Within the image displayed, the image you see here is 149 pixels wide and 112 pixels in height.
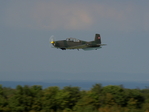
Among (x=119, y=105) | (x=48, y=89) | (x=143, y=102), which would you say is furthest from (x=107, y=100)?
(x=48, y=89)

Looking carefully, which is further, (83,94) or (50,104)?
(83,94)

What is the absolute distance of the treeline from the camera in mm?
19995

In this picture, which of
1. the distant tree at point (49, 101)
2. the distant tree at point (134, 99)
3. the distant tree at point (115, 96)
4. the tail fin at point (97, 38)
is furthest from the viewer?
the tail fin at point (97, 38)

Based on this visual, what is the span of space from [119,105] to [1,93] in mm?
8336

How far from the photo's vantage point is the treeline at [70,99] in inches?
787

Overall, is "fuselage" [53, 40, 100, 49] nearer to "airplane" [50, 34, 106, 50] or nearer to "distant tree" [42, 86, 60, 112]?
"airplane" [50, 34, 106, 50]

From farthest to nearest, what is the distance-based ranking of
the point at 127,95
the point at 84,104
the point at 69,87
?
the point at 69,87
the point at 127,95
the point at 84,104

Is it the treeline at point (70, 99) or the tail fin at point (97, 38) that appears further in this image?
the tail fin at point (97, 38)

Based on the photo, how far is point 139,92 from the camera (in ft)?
71.5

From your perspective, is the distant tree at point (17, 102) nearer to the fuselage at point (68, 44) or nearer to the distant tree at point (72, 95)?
the distant tree at point (72, 95)

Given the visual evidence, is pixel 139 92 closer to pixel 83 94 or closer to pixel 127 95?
pixel 127 95

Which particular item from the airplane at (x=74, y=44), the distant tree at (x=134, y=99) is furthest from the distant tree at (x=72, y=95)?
the airplane at (x=74, y=44)

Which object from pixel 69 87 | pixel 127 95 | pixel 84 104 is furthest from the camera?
pixel 69 87

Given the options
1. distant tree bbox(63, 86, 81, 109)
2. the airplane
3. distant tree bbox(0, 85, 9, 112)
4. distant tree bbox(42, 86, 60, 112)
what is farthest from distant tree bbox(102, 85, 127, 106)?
the airplane
